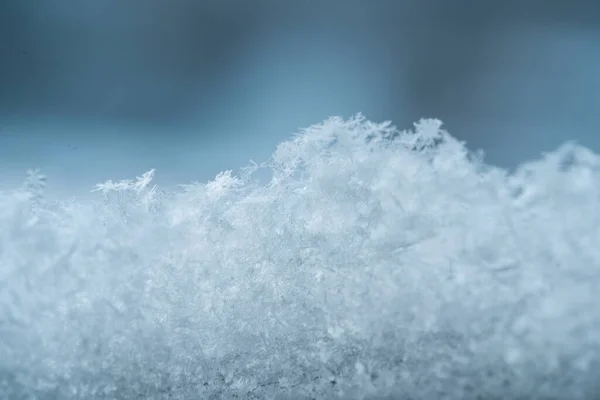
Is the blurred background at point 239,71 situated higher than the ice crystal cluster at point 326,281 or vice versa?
the blurred background at point 239,71

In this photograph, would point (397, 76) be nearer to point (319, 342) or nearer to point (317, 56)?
point (317, 56)

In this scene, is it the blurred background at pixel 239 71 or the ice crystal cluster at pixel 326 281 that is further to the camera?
the blurred background at pixel 239 71

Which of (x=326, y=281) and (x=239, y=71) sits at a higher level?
(x=239, y=71)

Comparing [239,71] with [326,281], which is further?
[239,71]
